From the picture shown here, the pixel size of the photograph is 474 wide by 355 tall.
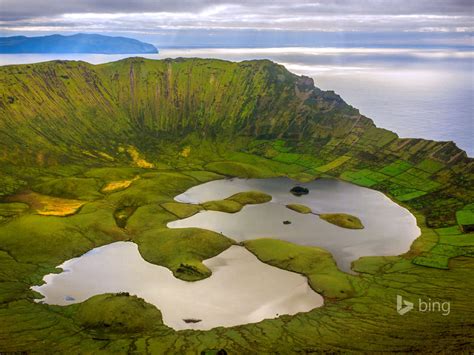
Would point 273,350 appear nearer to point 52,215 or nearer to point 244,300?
point 244,300

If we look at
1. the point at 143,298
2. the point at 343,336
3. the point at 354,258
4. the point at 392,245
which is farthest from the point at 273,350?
the point at 392,245

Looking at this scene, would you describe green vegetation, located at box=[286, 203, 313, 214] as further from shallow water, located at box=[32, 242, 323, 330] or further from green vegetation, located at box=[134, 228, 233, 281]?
shallow water, located at box=[32, 242, 323, 330]

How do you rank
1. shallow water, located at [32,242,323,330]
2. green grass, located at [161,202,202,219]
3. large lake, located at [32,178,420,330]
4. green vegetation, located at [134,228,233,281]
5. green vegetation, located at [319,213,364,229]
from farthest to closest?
green grass, located at [161,202,202,219] → green vegetation, located at [319,213,364,229] → green vegetation, located at [134,228,233,281] → large lake, located at [32,178,420,330] → shallow water, located at [32,242,323,330]

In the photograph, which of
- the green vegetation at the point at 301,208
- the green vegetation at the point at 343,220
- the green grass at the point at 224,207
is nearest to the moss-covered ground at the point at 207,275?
the green grass at the point at 224,207

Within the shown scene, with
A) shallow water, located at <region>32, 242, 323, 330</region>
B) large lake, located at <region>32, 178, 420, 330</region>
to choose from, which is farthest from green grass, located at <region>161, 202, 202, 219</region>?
shallow water, located at <region>32, 242, 323, 330</region>

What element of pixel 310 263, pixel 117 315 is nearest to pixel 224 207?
pixel 310 263

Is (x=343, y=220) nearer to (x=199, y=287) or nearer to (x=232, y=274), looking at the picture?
(x=232, y=274)

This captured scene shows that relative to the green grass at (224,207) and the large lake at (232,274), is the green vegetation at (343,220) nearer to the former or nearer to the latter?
the large lake at (232,274)
